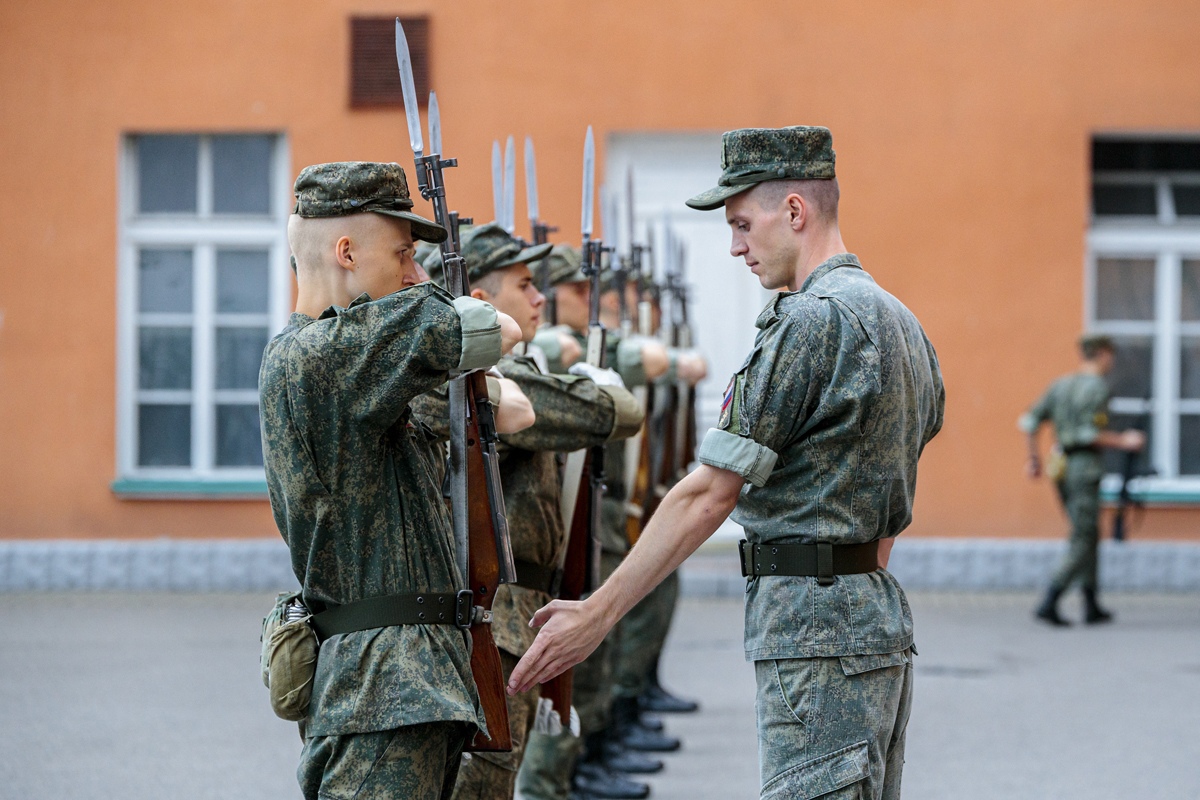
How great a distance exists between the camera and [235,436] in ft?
39.1

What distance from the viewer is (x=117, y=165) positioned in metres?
11.6

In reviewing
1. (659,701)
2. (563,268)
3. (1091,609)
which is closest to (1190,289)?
(1091,609)

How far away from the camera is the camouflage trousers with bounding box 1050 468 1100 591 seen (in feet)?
33.5

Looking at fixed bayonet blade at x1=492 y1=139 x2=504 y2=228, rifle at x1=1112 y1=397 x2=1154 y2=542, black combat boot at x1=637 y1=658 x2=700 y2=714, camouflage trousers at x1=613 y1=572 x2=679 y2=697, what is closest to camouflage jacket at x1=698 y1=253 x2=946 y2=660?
fixed bayonet blade at x1=492 y1=139 x2=504 y2=228

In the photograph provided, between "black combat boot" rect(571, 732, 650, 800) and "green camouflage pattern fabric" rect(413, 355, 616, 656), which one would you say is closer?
"green camouflage pattern fabric" rect(413, 355, 616, 656)

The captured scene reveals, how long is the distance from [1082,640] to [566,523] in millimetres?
6132

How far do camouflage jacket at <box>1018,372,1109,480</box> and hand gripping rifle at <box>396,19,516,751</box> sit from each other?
25.2 ft

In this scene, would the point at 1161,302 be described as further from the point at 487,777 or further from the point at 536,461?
the point at 487,777

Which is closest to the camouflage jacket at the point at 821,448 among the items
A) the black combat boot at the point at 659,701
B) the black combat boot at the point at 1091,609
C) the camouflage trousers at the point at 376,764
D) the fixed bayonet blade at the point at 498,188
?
the camouflage trousers at the point at 376,764

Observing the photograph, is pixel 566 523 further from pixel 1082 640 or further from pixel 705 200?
pixel 1082 640

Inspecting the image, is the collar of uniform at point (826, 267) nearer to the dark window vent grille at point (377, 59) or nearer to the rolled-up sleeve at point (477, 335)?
the rolled-up sleeve at point (477, 335)

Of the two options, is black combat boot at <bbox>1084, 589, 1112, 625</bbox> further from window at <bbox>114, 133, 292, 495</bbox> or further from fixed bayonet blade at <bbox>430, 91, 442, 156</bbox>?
fixed bayonet blade at <bbox>430, 91, 442, 156</bbox>

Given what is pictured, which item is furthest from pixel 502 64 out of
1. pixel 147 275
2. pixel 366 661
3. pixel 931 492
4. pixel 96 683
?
pixel 366 661

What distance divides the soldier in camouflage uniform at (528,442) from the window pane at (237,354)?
7.62m
